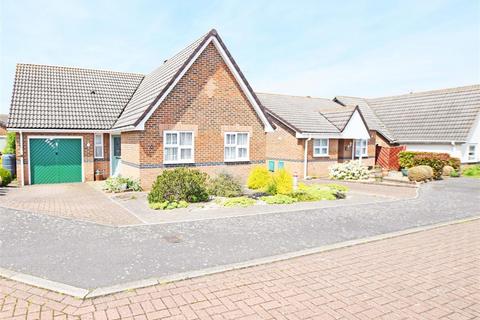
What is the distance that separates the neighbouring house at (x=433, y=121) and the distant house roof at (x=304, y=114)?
126 inches

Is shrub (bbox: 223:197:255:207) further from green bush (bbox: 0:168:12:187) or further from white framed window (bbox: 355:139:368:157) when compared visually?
white framed window (bbox: 355:139:368:157)

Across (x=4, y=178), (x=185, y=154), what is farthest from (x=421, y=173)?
(x=4, y=178)

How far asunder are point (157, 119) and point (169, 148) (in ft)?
4.76

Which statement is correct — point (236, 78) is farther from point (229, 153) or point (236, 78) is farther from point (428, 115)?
point (428, 115)

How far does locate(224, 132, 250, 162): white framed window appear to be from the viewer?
53.7 ft

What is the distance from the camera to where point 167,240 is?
24.3ft

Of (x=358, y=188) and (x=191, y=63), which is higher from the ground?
(x=191, y=63)

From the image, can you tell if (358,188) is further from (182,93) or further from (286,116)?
(182,93)

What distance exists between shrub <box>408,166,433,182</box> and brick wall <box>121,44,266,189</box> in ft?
34.8

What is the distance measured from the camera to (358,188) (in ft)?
56.4

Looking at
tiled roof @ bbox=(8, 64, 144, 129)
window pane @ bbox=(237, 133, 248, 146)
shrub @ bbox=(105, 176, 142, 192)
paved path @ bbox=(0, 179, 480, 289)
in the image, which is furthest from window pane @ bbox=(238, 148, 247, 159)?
tiled roof @ bbox=(8, 64, 144, 129)

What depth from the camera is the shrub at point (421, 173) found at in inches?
779

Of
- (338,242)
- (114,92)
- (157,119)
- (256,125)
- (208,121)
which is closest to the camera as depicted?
(338,242)

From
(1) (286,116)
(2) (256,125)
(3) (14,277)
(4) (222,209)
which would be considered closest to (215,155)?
(2) (256,125)
